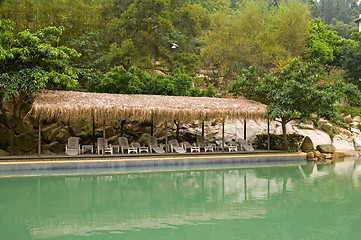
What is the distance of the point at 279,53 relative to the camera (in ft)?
80.1

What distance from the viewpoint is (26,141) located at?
14992mm

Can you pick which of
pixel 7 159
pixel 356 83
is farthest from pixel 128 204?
pixel 356 83

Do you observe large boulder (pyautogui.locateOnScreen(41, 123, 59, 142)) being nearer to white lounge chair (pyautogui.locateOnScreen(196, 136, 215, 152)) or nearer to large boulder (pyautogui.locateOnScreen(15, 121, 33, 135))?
large boulder (pyautogui.locateOnScreen(15, 121, 33, 135))

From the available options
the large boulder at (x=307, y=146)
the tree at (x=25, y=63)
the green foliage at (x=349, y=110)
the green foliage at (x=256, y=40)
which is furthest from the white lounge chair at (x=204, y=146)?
the green foliage at (x=349, y=110)

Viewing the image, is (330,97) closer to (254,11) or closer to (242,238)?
(242,238)

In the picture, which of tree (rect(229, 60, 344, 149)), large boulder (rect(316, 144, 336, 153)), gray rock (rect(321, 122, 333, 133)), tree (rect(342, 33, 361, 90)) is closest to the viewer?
tree (rect(229, 60, 344, 149))

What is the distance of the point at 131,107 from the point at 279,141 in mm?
7398

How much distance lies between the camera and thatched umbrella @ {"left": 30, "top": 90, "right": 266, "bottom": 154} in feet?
39.7

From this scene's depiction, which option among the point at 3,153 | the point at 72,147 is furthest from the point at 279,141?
the point at 3,153

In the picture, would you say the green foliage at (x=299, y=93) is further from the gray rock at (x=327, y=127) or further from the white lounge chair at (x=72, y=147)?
the white lounge chair at (x=72, y=147)

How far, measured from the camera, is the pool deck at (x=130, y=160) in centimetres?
1127

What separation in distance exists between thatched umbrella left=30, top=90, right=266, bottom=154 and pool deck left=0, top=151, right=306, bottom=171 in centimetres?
155

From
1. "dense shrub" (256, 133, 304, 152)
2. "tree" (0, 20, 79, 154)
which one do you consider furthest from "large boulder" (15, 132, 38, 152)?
"dense shrub" (256, 133, 304, 152)

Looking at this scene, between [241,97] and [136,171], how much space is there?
8.31m
